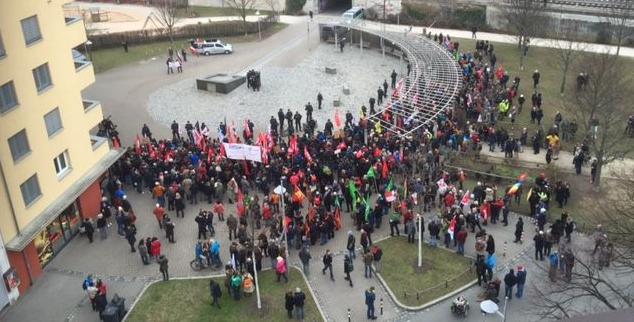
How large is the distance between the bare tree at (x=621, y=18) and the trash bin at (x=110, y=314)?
123ft

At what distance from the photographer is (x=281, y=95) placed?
152ft

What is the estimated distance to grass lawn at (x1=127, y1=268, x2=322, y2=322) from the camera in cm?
2395

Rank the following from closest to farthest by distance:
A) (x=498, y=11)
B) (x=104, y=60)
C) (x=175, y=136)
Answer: (x=175, y=136), (x=104, y=60), (x=498, y=11)

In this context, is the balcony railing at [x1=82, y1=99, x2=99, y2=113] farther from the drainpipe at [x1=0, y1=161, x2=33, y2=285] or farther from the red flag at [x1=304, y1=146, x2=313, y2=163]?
the red flag at [x1=304, y1=146, x2=313, y2=163]

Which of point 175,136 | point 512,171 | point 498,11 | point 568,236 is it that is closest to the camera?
point 568,236

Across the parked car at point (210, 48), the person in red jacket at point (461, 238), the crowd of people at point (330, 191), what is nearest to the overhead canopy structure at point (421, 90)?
the crowd of people at point (330, 191)

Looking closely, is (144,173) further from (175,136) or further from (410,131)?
(410,131)

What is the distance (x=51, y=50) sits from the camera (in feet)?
89.5

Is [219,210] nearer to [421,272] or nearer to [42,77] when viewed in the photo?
[42,77]

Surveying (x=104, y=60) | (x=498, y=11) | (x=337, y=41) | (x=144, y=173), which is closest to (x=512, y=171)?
(x=144, y=173)

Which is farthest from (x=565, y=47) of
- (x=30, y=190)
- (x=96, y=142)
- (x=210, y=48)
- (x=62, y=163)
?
(x=30, y=190)

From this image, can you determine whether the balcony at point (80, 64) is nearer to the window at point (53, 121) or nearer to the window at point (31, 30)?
the window at point (53, 121)

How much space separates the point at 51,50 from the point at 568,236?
22493 mm

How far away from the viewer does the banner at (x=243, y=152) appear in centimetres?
3057
